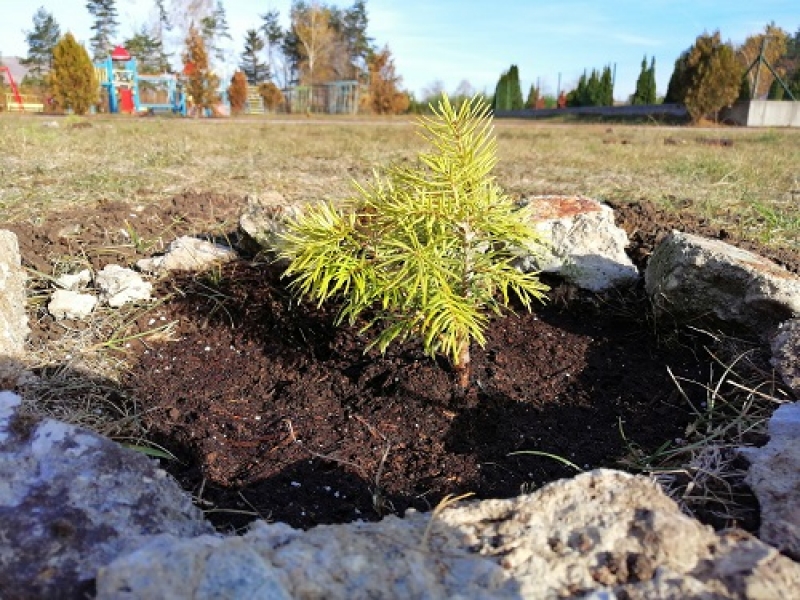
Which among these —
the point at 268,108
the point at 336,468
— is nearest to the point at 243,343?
the point at 336,468

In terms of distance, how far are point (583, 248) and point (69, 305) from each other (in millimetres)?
2482

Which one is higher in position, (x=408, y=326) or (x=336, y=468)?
(x=408, y=326)

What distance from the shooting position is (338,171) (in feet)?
23.1

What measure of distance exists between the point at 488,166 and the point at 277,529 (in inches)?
54.5

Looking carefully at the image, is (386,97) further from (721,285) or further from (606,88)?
(721,285)

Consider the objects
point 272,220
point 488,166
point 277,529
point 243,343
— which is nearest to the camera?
point 277,529

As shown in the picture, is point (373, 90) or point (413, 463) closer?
point (413, 463)

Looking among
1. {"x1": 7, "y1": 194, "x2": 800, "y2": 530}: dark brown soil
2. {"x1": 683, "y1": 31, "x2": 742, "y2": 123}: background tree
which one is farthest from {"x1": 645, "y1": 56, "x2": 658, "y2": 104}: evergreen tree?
{"x1": 7, "y1": 194, "x2": 800, "y2": 530}: dark brown soil

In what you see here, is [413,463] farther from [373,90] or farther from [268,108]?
[268,108]

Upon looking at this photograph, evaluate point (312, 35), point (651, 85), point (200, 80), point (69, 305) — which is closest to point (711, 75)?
point (651, 85)

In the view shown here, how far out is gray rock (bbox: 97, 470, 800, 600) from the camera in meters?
1.04

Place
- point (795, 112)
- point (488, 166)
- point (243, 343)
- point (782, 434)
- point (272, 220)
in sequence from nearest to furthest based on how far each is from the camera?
point (782, 434) → point (488, 166) → point (243, 343) → point (272, 220) → point (795, 112)

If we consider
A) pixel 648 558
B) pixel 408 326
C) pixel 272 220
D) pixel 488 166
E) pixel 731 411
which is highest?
pixel 488 166

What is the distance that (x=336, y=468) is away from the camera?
1973mm
